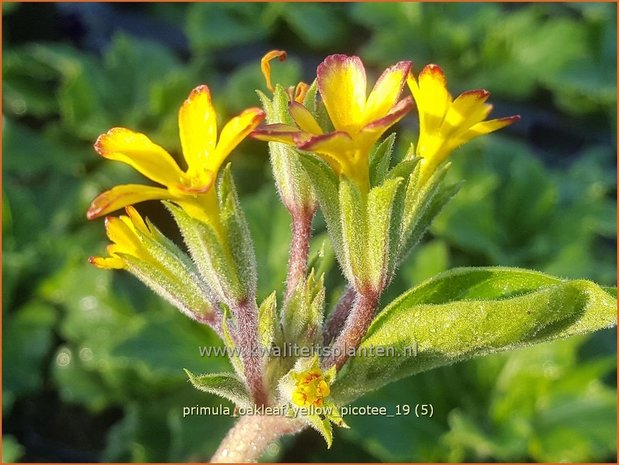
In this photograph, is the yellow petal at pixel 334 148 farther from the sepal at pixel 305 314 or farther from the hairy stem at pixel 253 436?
the hairy stem at pixel 253 436

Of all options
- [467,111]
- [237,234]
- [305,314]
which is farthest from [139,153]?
[467,111]

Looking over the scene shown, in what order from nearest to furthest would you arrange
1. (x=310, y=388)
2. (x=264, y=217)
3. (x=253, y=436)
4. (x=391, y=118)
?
(x=391, y=118)
(x=310, y=388)
(x=253, y=436)
(x=264, y=217)

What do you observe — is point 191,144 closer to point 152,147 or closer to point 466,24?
point 152,147

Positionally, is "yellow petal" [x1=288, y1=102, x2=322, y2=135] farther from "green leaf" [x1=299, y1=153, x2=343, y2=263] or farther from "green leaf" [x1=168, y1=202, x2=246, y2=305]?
"green leaf" [x1=168, y1=202, x2=246, y2=305]

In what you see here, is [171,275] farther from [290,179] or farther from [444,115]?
[444,115]

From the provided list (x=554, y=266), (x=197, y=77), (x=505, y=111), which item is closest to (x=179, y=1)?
(x=197, y=77)
